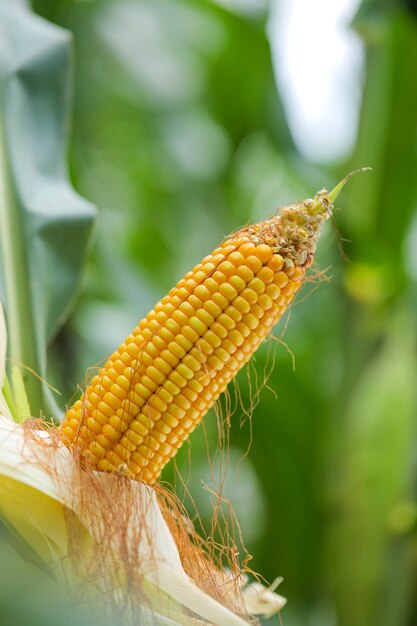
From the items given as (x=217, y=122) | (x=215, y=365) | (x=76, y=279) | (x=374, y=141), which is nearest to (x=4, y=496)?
(x=215, y=365)

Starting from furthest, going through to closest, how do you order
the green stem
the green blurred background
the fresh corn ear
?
the green blurred background, the green stem, the fresh corn ear

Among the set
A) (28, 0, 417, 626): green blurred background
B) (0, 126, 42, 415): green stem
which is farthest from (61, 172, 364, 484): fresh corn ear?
(28, 0, 417, 626): green blurred background

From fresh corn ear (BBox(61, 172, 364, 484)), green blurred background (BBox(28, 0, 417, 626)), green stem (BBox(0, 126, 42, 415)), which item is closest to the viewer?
fresh corn ear (BBox(61, 172, 364, 484))

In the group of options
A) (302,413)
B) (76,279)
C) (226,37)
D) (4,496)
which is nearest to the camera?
(4,496)

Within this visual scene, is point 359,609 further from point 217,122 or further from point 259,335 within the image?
point 217,122

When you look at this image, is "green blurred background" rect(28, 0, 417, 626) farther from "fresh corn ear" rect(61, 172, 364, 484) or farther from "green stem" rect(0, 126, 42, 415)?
"fresh corn ear" rect(61, 172, 364, 484)

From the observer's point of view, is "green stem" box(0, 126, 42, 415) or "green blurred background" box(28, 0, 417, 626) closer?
"green stem" box(0, 126, 42, 415)
